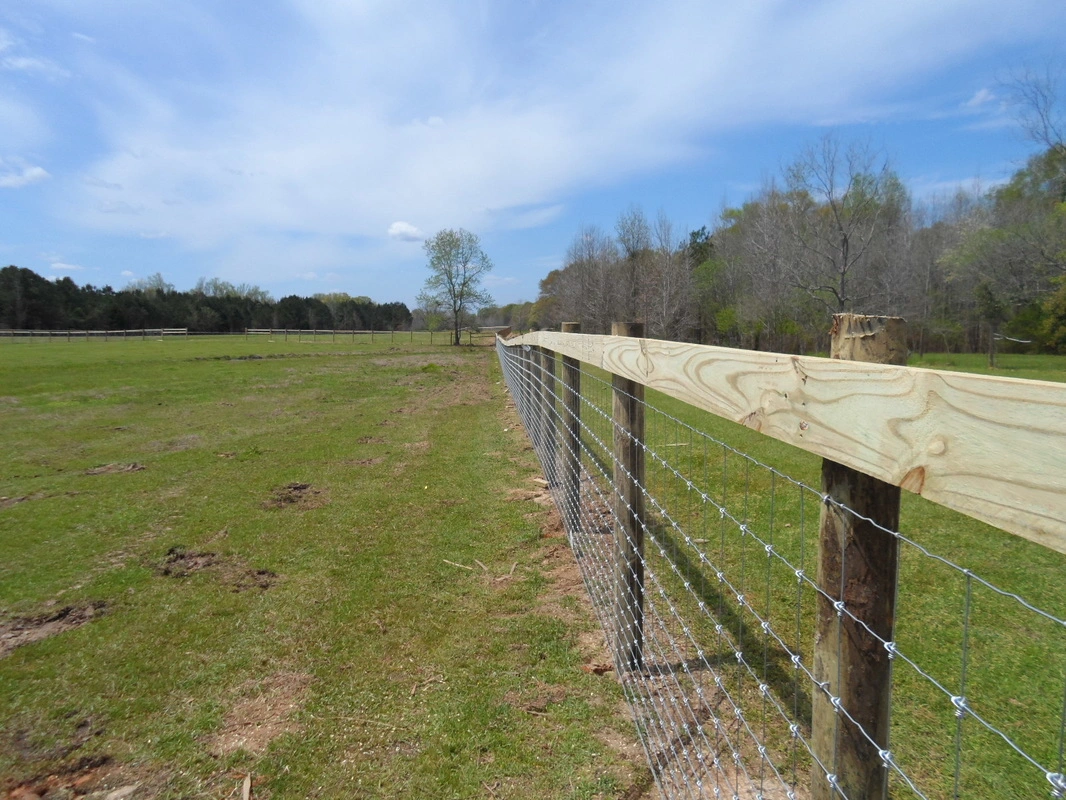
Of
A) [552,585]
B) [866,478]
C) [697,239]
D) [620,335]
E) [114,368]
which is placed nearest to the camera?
[866,478]

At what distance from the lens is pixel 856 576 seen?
1.32m

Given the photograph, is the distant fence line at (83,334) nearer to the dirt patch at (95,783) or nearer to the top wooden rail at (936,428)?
the dirt patch at (95,783)

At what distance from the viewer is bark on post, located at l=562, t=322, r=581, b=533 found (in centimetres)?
511

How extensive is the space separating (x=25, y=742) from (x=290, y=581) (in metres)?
1.80

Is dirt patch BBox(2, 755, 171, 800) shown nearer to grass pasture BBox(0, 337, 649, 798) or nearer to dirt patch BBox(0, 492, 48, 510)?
grass pasture BBox(0, 337, 649, 798)

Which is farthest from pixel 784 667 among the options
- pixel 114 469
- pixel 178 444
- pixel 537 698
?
pixel 178 444

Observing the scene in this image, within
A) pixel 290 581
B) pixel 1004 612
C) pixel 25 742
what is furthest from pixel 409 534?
pixel 1004 612

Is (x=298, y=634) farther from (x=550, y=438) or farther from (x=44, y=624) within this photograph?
(x=550, y=438)

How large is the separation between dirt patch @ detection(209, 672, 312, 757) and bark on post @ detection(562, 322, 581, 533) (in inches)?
94.8

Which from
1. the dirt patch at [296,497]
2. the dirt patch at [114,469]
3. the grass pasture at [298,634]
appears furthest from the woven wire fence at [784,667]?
the dirt patch at [114,469]

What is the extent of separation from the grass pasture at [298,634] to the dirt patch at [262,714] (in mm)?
10

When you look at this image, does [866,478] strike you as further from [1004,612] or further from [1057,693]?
[1004,612]

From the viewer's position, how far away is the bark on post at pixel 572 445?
511 centimetres

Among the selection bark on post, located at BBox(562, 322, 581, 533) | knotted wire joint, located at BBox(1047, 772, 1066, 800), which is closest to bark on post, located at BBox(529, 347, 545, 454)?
bark on post, located at BBox(562, 322, 581, 533)
